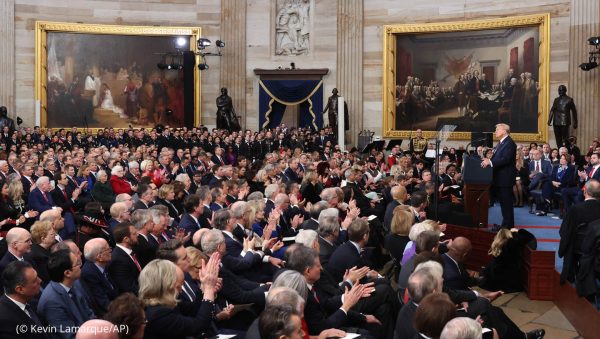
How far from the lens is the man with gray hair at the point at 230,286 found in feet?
19.9

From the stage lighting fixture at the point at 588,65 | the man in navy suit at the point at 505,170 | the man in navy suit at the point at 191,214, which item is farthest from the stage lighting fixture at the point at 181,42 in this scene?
the man in navy suit at the point at 191,214

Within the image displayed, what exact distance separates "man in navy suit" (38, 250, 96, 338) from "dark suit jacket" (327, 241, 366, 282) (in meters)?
2.53

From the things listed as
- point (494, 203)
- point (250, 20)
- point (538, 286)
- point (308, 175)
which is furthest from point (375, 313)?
point (250, 20)

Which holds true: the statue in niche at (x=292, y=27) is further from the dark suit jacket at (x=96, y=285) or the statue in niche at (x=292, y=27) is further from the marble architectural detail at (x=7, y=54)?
the dark suit jacket at (x=96, y=285)

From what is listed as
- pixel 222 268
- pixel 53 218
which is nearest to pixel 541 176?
pixel 222 268

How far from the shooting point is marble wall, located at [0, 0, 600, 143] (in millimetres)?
25734

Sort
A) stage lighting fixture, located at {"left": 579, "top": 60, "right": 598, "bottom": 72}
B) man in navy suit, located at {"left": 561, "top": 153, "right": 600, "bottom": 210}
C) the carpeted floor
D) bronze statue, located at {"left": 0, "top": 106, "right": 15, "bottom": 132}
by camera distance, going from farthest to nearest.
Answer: bronze statue, located at {"left": 0, "top": 106, "right": 15, "bottom": 132}
stage lighting fixture, located at {"left": 579, "top": 60, "right": 598, "bottom": 72}
man in navy suit, located at {"left": 561, "top": 153, "right": 600, "bottom": 210}
the carpeted floor

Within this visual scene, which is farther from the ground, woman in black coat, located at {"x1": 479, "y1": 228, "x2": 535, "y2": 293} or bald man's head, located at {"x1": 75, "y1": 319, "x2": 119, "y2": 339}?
bald man's head, located at {"x1": 75, "y1": 319, "x2": 119, "y2": 339}

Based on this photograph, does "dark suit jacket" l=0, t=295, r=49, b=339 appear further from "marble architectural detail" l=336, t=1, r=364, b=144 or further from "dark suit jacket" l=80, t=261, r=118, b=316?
"marble architectural detail" l=336, t=1, r=364, b=144

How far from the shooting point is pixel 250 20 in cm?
2778

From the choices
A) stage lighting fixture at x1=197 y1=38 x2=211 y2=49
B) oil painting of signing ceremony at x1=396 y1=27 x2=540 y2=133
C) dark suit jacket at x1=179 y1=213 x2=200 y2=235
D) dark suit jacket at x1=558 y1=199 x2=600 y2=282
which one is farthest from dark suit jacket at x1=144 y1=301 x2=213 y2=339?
stage lighting fixture at x1=197 y1=38 x2=211 y2=49

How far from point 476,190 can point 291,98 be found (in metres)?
15.8

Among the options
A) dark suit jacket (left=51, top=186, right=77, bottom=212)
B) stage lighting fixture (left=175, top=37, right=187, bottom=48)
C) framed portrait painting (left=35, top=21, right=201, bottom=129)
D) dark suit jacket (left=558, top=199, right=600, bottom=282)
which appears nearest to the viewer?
dark suit jacket (left=558, top=199, right=600, bottom=282)

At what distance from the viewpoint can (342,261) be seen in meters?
7.04
